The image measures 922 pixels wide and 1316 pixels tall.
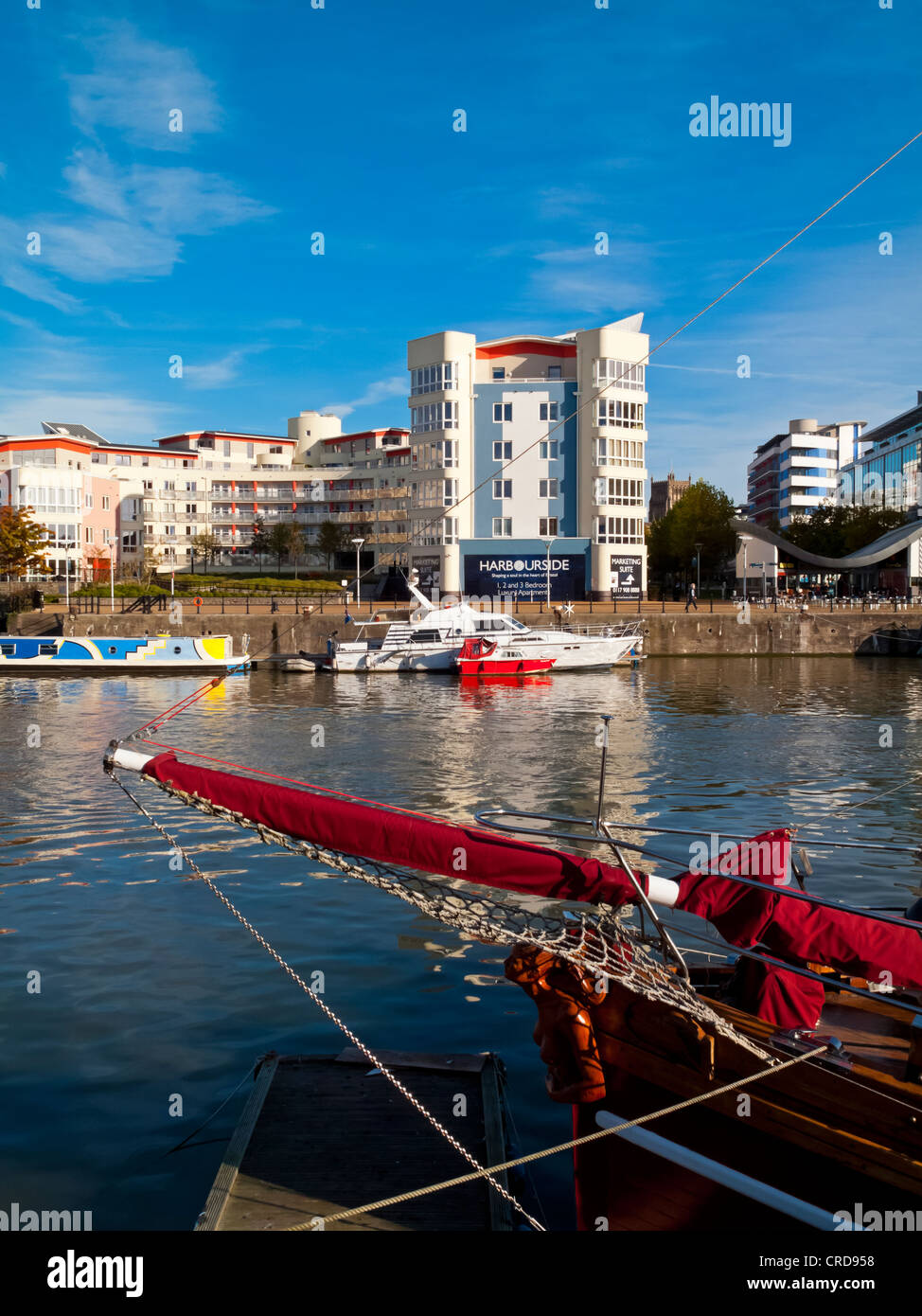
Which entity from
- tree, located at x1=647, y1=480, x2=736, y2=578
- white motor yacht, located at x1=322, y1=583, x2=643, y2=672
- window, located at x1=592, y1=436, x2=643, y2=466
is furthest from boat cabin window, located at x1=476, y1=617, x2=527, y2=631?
tree, located at x1=647, y1=480, x2=736, y2=578

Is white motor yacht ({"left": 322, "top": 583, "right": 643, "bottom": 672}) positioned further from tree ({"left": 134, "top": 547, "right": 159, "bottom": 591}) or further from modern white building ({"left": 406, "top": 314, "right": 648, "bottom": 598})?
tree ({"left": 134, "top": 547, "right": 159, "bottom": 591})

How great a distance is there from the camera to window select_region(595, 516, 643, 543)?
256 ft

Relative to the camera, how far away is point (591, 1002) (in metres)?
6.96

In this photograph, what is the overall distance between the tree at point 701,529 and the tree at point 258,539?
44.6 m

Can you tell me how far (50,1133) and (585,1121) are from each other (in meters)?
4.27

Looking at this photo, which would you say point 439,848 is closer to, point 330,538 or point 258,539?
point 330,538

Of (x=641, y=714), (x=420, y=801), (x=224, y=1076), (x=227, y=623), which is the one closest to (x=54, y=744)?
(x=420, y=801)

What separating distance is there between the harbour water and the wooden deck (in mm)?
494

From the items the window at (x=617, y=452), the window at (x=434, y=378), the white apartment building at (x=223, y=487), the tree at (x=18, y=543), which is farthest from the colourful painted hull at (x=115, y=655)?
the white apartment building at (x=223, y=487)

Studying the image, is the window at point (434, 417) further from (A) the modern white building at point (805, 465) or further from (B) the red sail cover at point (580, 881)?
(A) the modern white building at point (805, 465)

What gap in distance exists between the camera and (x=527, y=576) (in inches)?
3086

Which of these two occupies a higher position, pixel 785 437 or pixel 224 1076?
pixel 785 437
